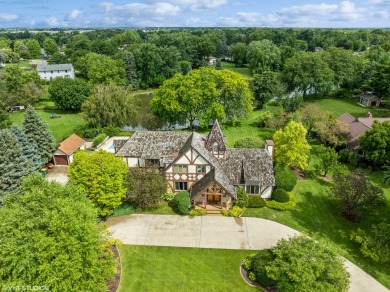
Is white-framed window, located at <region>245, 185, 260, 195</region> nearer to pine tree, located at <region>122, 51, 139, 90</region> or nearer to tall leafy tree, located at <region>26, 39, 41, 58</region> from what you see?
pine tree, located at <region>122, 51, 139, 90</region>

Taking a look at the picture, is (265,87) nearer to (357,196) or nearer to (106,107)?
(106,107)

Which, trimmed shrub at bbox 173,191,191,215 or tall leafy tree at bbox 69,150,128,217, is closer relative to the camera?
tall leafy tree at bbox 69,150,128,217

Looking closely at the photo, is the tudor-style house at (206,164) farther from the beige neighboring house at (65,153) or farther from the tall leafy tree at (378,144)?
the tall leafy tree at (378,144)

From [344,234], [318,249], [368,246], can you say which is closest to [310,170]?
[344,234]

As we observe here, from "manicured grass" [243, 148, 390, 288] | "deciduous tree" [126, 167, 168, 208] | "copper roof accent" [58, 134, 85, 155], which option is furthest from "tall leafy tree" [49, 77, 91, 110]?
"manicured grass" [243, 148, 390, 288]

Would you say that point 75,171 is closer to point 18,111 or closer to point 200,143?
point 200,143

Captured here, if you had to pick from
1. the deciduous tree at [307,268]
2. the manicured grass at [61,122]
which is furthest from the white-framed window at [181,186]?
the manicured grass at [61,122]
